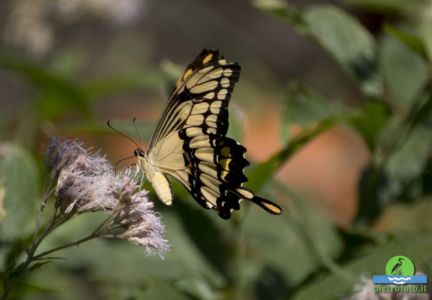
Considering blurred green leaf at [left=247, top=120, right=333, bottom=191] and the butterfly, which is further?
blurred green leaf at [left=247, top=120, right=333, bottom=191]

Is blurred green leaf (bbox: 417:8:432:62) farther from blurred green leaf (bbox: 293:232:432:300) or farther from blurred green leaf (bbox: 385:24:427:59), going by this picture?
blurred green leaf (bbox: 293:232:432:300)

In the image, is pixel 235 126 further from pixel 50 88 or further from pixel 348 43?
pixel 50 88

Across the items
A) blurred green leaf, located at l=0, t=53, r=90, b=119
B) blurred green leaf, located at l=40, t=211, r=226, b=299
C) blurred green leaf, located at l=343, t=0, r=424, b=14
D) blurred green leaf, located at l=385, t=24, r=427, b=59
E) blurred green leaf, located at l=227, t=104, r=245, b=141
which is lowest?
blurred green leaf, located at l=40, t=211, r=226, b=299

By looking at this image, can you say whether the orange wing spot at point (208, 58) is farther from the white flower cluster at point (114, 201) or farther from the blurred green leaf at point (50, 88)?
the blurred green leaf at point (50, 88)

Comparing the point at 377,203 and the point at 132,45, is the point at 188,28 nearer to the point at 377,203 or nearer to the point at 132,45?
the point at 132,45

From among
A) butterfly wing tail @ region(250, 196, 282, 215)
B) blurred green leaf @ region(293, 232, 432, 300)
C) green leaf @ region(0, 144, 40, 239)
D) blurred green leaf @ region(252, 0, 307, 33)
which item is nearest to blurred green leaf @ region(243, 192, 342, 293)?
blurred green leaf @ region(293, 232, 432, 300)

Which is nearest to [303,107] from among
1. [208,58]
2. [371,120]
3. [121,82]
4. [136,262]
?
[371,120]
